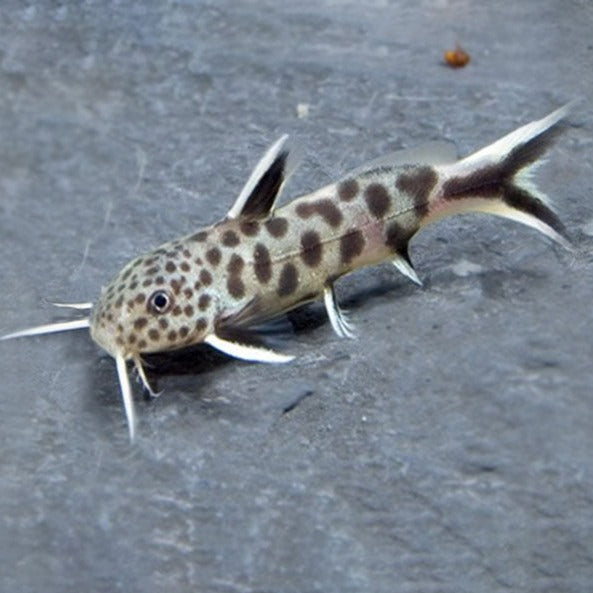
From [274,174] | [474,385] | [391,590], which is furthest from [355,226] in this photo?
[391,590]

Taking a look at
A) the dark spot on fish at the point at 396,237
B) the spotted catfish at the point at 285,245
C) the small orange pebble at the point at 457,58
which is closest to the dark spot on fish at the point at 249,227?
the spotted catfish at the point at 285,245

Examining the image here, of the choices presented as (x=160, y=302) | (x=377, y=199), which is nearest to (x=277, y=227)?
(x=377, y=199)

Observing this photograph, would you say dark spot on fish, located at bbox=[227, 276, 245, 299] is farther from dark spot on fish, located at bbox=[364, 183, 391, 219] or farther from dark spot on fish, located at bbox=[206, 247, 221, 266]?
dark spot on fish, located at bbox=[364, 183, 391, 219]

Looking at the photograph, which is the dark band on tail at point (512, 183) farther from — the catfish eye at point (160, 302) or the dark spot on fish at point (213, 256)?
the catfish eye at point (160, 302)

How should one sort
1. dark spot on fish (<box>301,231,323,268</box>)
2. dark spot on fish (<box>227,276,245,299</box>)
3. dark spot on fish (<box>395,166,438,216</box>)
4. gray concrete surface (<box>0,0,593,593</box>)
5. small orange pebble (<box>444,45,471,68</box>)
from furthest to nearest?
small orange pebble (<box>444,45,471,68</box>) < dark spot on fish (<box>395,166,438,216</box>) < dark spot on fish (<box>301,231,323,268</box>) < dark spot on fish (<box>227,276,245,299</box>) < gray concrete surface (<box>0,0,593,593</box>)

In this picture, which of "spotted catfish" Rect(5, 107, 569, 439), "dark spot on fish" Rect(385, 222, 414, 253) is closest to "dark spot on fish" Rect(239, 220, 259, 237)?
"spotted catfish" Rect(5, 107, 569, 439)

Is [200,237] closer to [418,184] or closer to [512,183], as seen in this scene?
[418,184]
